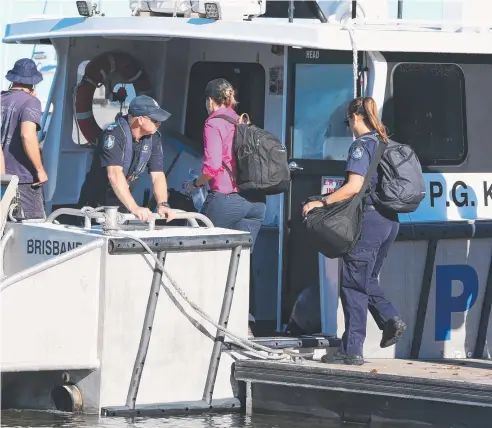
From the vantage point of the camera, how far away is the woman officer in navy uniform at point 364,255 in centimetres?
789

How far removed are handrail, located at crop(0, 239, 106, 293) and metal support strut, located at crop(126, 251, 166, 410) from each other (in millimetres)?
377

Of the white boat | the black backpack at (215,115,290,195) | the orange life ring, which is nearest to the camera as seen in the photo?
the white boat

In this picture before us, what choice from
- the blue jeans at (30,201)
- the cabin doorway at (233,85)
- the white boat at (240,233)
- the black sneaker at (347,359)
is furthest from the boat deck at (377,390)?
the cabin doorway at (233,85)

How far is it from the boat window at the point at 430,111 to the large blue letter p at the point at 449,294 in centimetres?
77

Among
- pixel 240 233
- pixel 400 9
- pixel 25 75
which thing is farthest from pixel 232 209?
pixel 400 9

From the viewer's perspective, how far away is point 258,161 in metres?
8.46

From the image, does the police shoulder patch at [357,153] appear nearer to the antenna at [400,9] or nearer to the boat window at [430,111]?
the boat window at [430,111]

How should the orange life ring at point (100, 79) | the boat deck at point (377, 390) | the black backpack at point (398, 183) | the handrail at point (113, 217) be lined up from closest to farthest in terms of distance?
1. the boat deck at point (377, 390)
2. the handrail at point (113, 217)
3. the black backpack at point (398, 183)
4. the orange life ring at point (100, 79)

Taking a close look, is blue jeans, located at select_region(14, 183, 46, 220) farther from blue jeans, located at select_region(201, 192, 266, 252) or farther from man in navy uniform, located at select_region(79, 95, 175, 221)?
blue jeans, located at select_region(201, 192, 266, 252)

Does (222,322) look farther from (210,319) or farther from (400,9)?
(400,9)

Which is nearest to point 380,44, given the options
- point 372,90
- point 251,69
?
point 372,90

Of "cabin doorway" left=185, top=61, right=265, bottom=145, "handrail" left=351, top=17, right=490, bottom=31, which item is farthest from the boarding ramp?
"handrail" left=351, top=17, right=490, bottom=31

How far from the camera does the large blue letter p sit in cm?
855

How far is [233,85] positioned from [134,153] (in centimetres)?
154
